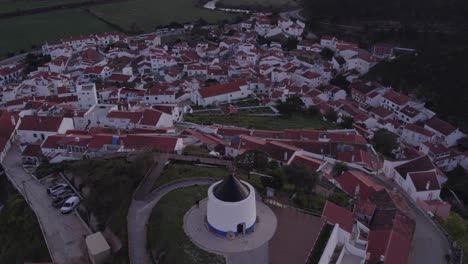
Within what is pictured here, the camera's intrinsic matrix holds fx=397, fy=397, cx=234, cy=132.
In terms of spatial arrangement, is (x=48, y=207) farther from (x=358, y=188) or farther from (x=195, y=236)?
(x=358, y=188)

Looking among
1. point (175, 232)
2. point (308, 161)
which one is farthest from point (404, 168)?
point (175, 232)

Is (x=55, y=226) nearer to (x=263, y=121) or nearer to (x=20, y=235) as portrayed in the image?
(x=20, y=235)

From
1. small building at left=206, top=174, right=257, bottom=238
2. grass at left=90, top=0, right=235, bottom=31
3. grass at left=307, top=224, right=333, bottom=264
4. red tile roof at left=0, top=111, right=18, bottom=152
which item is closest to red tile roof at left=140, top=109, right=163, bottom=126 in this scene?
red tile roof at left=0, top=111, right=18, bottom=152

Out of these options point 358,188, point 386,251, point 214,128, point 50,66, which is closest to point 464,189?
point 358,188

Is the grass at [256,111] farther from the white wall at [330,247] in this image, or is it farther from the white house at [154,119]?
the white wall at [330,247]

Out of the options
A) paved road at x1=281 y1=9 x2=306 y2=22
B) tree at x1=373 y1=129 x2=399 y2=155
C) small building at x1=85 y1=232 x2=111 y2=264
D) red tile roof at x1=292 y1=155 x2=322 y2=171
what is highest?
small building at x1=85 y1=232 x2=111 y2=264

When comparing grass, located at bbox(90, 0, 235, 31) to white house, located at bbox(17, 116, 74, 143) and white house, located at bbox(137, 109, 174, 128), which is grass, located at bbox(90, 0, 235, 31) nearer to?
white house, located at bbox(137, 109, 174, 128)

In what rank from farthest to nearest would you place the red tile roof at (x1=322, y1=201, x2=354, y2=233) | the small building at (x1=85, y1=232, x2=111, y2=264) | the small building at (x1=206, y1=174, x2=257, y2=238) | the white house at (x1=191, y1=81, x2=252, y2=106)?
the white house at (x1=191, y1=81, x2=252, y2=106) → the red tile roof at (x1=322, y1=201, x2=354, y2=233) → the small building at (x1=85, y1=232, x2=111, y2=264) → the small building at (x1=206, y1=174, x2=257, y2=238)

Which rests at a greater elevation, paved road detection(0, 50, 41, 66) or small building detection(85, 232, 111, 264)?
small building detection(85, 232, 111, 264)
